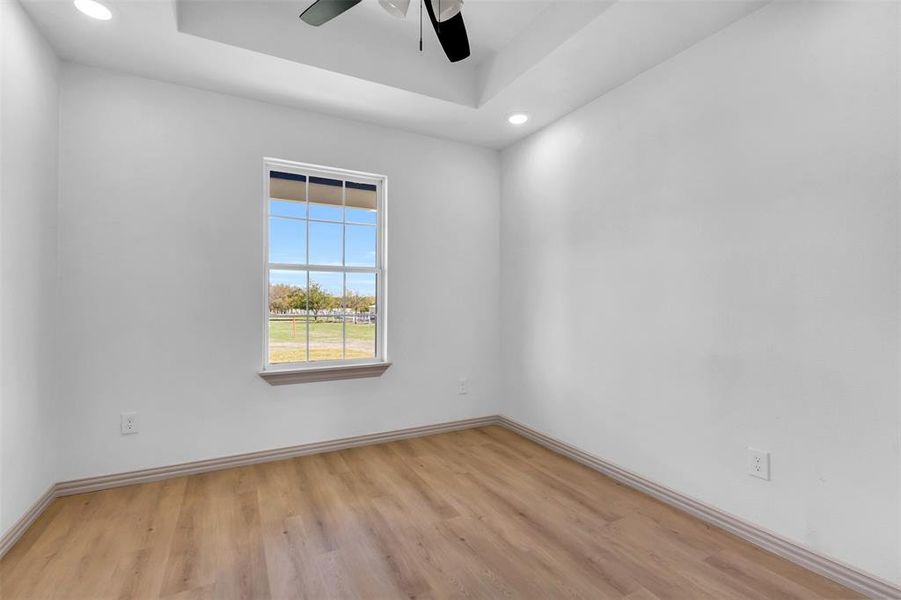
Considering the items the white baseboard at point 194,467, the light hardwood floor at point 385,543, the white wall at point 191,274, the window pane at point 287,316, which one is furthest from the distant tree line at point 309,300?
the light hardwood floor at point 385,543

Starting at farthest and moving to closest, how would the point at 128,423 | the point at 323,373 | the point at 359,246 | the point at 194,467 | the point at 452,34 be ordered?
the point at 359,246, the point at 323,373, the point at 194,467, the point at 128,423, the point at 452,34

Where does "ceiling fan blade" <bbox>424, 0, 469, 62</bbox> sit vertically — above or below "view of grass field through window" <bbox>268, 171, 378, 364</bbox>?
above

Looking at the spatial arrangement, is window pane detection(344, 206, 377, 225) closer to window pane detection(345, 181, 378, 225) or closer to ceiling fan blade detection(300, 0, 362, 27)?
window pane detection(345, 181, 378, 225)

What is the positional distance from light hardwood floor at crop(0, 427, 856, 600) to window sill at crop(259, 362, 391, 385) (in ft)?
2.04

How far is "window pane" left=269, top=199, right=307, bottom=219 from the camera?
3049 mm

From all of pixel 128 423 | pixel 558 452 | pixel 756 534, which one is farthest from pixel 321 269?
pixel 756 534

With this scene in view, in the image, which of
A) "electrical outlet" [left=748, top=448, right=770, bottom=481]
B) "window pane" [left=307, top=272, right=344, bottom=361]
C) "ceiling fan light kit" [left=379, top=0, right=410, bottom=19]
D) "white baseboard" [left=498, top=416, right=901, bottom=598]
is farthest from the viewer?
"window pane" [left=307, top=272, right=344, bottom=361]

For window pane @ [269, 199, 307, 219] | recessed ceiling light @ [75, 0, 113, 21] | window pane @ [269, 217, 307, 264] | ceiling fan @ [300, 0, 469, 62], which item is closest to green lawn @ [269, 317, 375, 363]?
window pane @ [269, 217, 307, 264]

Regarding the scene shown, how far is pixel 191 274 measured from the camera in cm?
271

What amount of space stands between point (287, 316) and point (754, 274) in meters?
2.92

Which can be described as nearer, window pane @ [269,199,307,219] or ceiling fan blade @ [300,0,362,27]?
ceiling fan blade @ [300,0,362,27]

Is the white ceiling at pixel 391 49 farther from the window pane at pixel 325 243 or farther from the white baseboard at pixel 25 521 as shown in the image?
the white baseboard at pixel 25 521

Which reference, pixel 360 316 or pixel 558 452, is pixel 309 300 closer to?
pixel 360 316

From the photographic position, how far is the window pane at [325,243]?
3.18 metres
